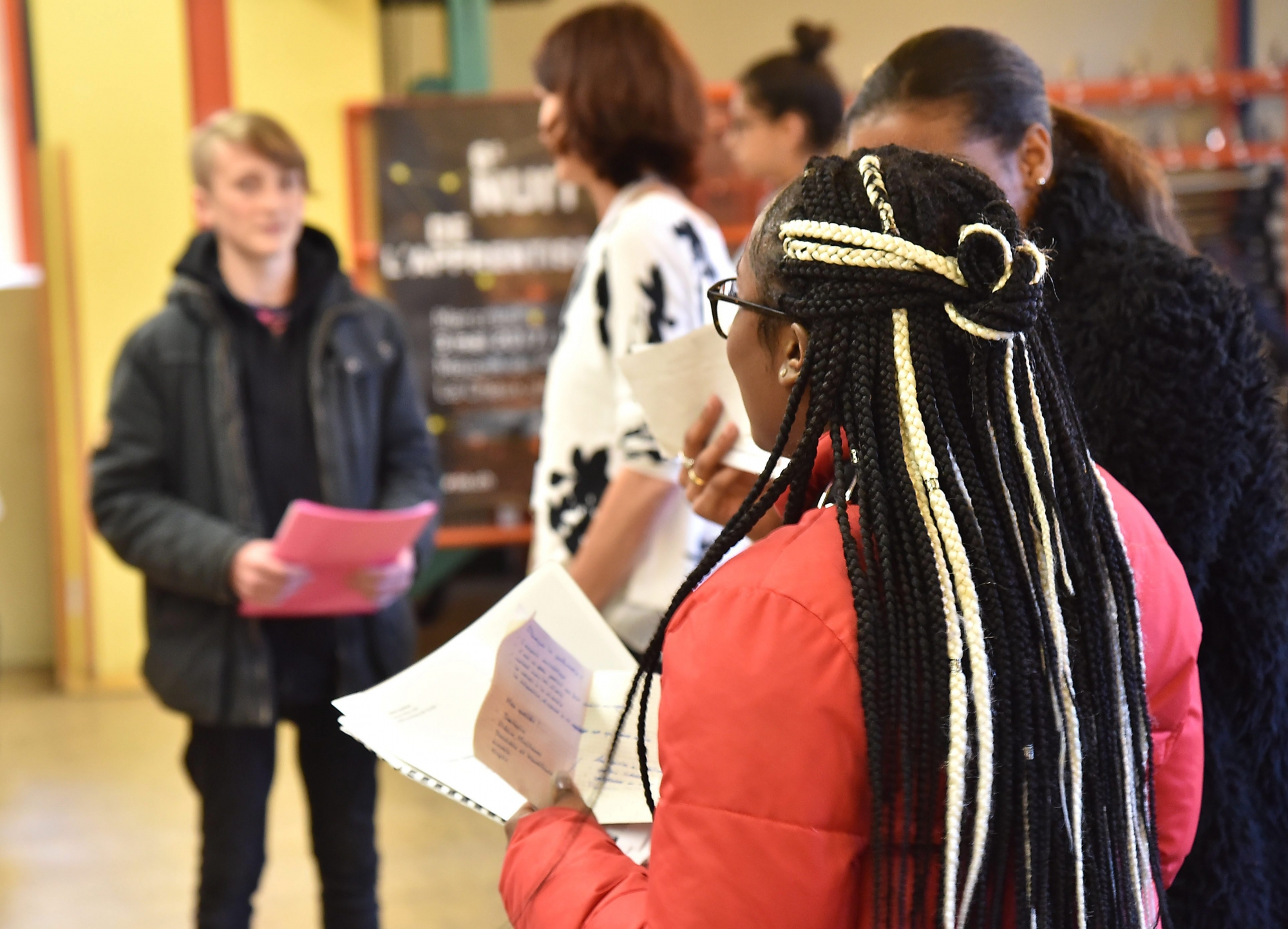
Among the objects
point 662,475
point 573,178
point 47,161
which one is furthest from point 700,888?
point 47,161

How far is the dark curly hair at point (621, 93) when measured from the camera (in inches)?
74.4

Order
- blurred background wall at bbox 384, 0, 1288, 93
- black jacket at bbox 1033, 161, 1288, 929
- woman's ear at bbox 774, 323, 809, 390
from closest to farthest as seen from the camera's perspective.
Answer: woman's ear at bbox 774, 323, 809, 390, black jacket at bbox 1033, 161, 1288, 929, blurred background wall at bbox 384, 0, 1288, 93

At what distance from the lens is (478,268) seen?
184 inches

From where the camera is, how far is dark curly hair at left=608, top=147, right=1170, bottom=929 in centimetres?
77

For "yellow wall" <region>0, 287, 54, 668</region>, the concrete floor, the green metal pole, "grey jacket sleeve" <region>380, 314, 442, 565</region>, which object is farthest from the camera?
the green metal pole

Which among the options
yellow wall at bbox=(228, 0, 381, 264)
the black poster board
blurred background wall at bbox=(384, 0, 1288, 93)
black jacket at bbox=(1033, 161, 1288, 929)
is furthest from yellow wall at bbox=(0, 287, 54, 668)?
black jacket at bbox=(1033, 161, 1288, 929)

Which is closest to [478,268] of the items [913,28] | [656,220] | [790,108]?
[790,108]

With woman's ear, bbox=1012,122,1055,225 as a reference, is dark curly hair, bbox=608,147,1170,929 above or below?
below

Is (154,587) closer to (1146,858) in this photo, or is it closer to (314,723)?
(314,723)

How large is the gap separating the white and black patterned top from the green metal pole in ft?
10.9

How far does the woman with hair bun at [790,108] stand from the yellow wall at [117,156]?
204cm

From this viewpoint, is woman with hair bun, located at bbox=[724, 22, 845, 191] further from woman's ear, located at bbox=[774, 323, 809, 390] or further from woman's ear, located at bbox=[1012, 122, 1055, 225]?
woman's ear, located at bbox=[774, 323, 809, 390]

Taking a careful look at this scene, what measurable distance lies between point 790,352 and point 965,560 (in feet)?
0.67

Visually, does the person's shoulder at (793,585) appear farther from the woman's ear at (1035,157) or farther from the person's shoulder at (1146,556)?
the woman's ear at (1035,157)
